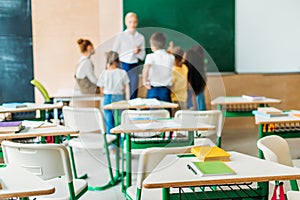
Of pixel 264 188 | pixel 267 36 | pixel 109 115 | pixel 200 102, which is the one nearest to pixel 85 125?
pixel 109 115

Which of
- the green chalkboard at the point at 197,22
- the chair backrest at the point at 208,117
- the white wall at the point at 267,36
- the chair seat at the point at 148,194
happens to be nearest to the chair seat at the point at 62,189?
the chair seat at the point at 148,194

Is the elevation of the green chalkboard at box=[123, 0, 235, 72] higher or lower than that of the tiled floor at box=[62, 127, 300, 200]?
higher

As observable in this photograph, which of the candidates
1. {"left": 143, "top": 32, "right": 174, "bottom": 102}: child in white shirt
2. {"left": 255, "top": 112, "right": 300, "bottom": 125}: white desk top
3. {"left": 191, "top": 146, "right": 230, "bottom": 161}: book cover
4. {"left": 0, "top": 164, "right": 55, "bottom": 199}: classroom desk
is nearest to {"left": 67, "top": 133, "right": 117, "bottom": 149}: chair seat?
{"left": 143, "top": 32, "right": 174, "bottom": 102}: child in white shirt

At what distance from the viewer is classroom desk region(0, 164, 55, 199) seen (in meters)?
1.57

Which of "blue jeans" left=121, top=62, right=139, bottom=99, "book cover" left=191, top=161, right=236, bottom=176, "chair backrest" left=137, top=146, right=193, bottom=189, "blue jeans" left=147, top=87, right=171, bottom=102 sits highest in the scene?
"blue jeans" left=121, top=62, right=139, bottom=99

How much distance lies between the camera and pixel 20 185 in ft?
5.46

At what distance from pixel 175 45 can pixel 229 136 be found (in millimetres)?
1606

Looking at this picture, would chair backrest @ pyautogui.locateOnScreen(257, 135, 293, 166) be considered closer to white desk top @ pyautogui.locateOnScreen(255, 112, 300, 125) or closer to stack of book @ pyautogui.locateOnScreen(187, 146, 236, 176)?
stack of book @ pyautogui.locateOnScreen(187, 146, 236, 176)

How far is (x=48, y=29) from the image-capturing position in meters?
6.58

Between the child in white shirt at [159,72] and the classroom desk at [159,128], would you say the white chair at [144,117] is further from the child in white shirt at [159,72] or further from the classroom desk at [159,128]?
the child in white shirt at [159,72]

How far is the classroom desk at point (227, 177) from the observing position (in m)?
1.74

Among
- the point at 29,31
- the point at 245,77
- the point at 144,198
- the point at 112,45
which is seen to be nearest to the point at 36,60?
the point at 29,31

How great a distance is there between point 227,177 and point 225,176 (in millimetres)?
15

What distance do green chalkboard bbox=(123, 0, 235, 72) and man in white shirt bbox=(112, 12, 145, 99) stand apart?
0.19m
